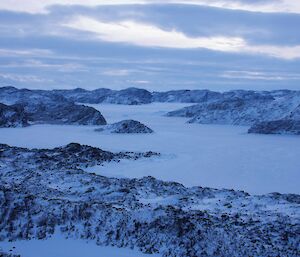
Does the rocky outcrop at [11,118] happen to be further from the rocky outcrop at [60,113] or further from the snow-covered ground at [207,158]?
the snow-covered ground at [207,158]

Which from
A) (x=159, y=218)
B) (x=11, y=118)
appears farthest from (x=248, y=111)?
(x=159, y=218)

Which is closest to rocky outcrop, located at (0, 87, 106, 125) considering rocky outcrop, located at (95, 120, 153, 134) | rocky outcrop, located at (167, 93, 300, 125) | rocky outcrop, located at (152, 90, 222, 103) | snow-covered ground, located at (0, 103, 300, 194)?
rocky outcrop, located at (95, 120, 153, 134)

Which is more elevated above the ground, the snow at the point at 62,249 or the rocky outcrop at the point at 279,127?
the rocky outcrop at the point at 279,127

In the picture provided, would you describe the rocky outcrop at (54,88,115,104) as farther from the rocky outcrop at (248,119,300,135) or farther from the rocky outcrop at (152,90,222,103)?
the rocky outcrop at (248,119,300,135)

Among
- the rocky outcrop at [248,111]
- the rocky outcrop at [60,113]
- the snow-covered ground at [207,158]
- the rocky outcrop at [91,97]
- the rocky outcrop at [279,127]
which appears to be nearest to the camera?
the snow-covered ground at [207,158]

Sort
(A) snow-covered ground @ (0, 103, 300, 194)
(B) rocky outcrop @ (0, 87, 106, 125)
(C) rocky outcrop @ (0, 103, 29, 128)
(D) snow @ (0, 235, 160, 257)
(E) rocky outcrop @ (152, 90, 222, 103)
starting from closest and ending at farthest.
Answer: (D) snow @ (0, 235, 160, 257) → (A) snow-covered ground @ (0, 103, 300, 194) → (C) rocky outcrop @ (0, 103, 29, 128) → (B) rocky outcrop @ (0, 87, 106, 125) → (E) rocky outcrop @ (152, 90, 222, 103)

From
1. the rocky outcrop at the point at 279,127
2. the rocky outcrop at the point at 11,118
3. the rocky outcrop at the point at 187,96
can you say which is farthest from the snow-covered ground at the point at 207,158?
the rocky outcrop at the point at 187,96
